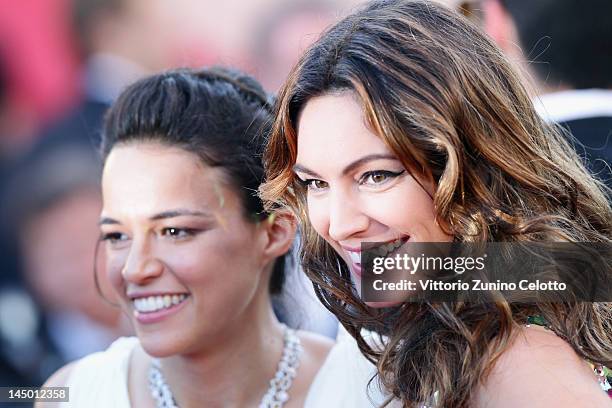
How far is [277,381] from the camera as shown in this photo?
241cm

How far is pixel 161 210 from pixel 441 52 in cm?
88

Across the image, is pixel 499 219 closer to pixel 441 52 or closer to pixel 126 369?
pixel 441 52

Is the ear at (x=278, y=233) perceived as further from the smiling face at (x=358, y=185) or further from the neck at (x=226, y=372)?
the smiling face at (x=358, y=185)

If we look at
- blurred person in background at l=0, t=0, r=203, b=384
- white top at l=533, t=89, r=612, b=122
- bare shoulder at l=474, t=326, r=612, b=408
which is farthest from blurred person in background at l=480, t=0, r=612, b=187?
blurred person in background at l=0, t=0, r=203, b=384

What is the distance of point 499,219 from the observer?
173 cm

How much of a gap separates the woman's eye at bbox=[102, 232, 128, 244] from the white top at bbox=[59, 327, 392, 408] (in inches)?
16.8

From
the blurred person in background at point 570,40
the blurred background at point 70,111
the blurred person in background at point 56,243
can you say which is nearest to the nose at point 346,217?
the blurred person in background at point 570,40

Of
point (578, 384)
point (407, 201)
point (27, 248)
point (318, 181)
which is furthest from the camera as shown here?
point (27, 248)

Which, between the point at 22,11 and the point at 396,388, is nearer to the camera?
the point at 396,388

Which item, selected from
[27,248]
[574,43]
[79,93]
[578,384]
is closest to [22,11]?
[79,93]

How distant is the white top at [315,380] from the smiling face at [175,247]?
0.29 m

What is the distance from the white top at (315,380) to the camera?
2.37 metres

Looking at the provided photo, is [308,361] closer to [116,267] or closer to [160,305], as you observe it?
[160,305]

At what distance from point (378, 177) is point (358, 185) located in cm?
5
